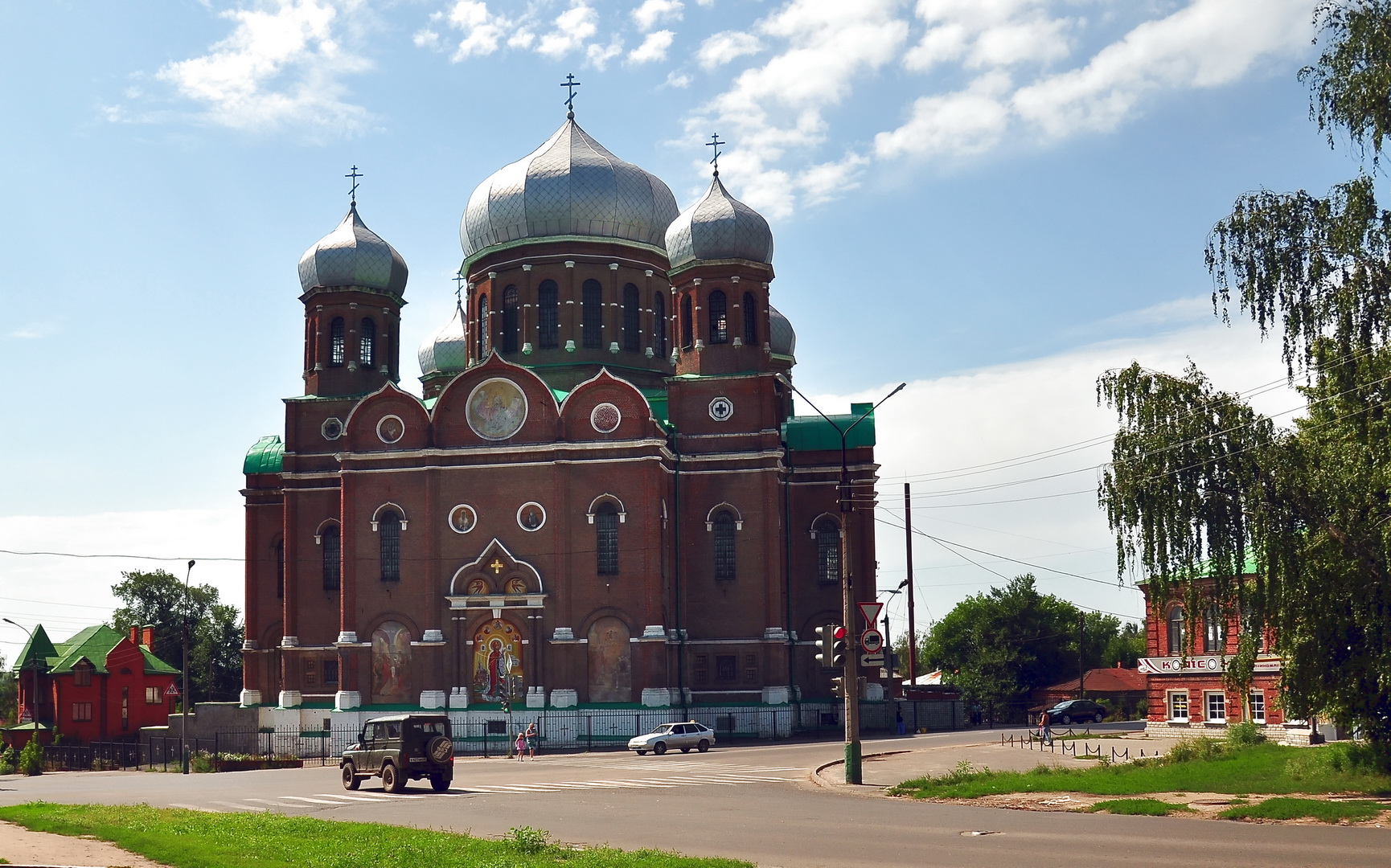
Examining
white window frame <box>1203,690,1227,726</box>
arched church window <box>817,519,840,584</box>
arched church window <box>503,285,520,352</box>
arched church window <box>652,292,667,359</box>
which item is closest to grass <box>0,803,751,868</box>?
white window frame <box>1203,690,1227,726</box>

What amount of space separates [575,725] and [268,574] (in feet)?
54.2

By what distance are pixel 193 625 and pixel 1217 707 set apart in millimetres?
68576

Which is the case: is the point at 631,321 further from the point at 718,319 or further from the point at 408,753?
the point at 408,753

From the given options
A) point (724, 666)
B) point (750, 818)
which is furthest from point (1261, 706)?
point (750, 818)

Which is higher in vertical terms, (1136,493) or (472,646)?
(1136,493)

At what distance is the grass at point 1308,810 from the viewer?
66.1ft

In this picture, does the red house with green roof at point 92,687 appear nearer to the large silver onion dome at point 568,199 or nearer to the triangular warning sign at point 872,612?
the large silver onion dome at point 568,199

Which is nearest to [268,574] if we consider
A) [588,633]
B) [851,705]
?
[588,633]

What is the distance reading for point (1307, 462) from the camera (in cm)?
2347

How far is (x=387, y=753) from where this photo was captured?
2941 cm

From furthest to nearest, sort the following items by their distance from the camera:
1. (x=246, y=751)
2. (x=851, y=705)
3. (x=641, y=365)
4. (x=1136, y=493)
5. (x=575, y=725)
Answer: (x=641, y=365), (x=246, y=751), (x=575, y=725), (x=851, y=705), (x=1136, y=493)

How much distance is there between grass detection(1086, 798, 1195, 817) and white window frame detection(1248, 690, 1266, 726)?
69.6ft

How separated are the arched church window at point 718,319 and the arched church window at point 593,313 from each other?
495 cm

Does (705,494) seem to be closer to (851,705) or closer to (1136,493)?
(851,705)
